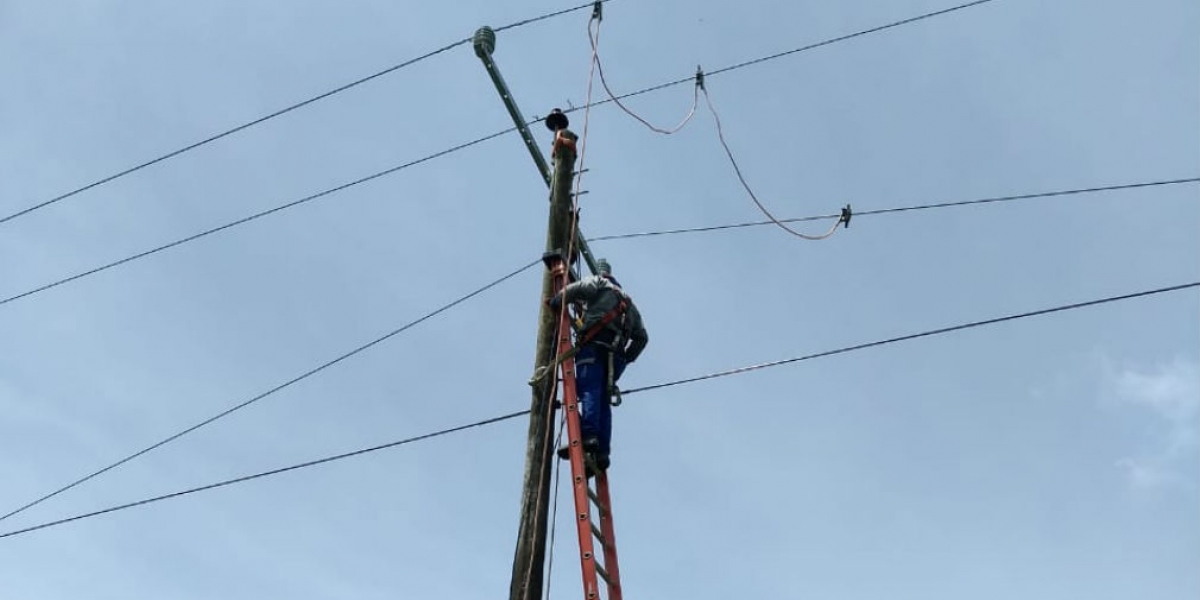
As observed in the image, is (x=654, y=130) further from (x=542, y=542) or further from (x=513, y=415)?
(x=542, y=542)

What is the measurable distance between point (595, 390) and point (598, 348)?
0.33 m

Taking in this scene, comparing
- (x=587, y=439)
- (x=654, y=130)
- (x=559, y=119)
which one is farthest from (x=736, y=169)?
(x=587, y=439)

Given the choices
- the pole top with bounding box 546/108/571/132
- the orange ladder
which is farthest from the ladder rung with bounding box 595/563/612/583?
the pole top with bounding box 546/108/571/132

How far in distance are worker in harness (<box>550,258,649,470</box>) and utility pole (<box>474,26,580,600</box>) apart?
203mm

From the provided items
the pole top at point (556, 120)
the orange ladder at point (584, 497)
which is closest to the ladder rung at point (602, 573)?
the orange ladder at point (584, 497)

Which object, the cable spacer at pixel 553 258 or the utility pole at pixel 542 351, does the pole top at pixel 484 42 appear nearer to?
the utility pole at pixel 542 351

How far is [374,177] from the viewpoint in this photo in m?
10.2

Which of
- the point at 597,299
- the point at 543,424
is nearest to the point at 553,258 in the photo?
the point at 597,299

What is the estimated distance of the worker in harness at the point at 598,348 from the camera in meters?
7.58

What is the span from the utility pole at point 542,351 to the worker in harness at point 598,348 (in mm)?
203

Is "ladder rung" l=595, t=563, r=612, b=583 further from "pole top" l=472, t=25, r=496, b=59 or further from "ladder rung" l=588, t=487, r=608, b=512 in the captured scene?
"pole top" l=472, t=25, r=496, b=59

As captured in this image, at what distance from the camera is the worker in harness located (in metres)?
7.58

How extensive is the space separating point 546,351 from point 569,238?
0.94 metres

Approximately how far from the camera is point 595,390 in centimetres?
769
